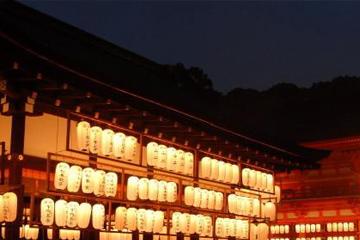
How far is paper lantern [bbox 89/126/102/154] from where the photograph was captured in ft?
38.3

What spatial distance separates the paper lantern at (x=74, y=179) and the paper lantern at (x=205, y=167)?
14.0ft

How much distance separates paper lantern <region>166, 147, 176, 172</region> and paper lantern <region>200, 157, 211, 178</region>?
122 cm

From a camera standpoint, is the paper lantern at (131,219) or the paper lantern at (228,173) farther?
the paper lantern at (228,173)

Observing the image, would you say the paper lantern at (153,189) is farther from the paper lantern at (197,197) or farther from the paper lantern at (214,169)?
the paper lantern at (214,169)

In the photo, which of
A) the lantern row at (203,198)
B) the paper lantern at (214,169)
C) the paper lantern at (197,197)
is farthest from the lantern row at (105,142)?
the paper lantern at (214,169)

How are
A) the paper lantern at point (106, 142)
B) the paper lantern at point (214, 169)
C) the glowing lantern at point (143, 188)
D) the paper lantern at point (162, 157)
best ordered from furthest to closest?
the paper lantern at point (214, 169) → the paper lantern at point (162, 157) → the glowing lantern at point (143, 188) → the paper lantern at point (106, 142)

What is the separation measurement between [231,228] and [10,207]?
727cm

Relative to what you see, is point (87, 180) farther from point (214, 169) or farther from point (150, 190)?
Answer: point (214, 169)

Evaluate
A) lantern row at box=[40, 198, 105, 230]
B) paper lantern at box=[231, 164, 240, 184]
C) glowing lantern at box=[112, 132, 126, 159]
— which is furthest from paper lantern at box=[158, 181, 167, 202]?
paper lantern at box=[231, 164, 240, 184]

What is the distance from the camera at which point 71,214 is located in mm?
11227

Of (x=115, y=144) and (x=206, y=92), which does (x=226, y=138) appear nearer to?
(x=115, y=144)

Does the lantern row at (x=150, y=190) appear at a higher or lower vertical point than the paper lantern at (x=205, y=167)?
lower

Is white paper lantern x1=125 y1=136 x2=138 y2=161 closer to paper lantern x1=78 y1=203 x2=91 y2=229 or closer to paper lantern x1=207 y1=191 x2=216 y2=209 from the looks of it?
paper lantern x1=78 y1=203 x2=91 y2=229

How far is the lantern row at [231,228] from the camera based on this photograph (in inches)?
605
